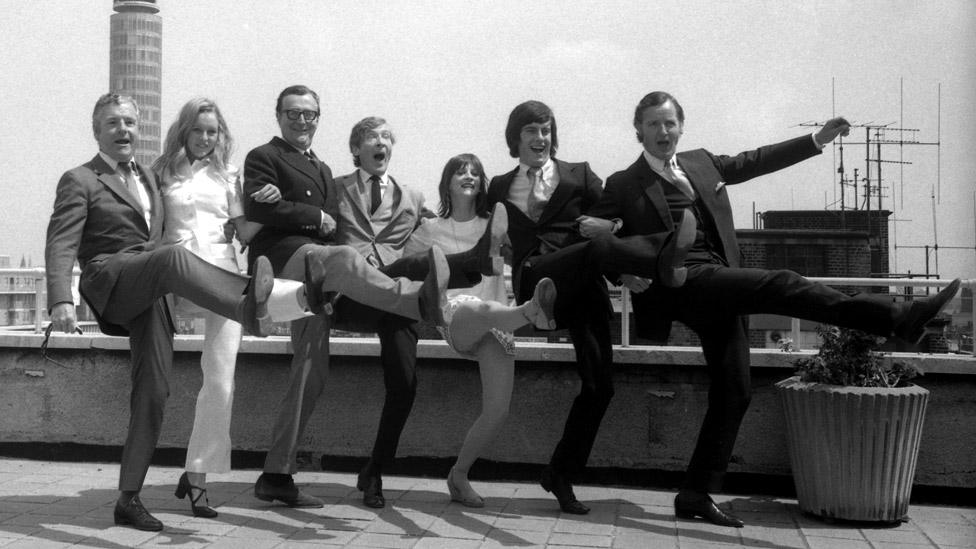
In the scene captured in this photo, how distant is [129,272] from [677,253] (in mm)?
2511

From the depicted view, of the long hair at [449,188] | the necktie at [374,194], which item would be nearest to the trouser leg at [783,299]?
the long hair at [449,188]

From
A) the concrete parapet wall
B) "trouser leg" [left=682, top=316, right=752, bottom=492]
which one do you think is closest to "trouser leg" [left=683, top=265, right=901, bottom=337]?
"trouser leg" [left=682, top=316, right=752, bottom=492]

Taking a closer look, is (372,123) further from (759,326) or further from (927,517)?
(759,326)

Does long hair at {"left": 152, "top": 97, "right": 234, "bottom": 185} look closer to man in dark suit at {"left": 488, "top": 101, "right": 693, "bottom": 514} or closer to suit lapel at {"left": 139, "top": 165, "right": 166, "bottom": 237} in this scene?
suit lapel at {"left": 139, "top": 165, "right": 166, "bottom": 237}

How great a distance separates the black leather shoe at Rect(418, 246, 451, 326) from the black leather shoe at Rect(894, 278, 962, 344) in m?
1.98

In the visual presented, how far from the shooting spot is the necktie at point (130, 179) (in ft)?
16.8

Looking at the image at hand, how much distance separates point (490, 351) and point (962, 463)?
271 centimetres

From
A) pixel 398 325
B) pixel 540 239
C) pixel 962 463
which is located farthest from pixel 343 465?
pixel 962 463

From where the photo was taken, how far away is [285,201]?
209 inches

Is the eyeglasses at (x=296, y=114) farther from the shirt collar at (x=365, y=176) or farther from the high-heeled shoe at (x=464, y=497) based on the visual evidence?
the high-heeled shoe at (x=464, y=497)

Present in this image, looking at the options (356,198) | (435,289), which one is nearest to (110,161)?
(356,198)

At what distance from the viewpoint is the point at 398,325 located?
5496 mm

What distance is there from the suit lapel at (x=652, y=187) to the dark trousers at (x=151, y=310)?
2.04 m

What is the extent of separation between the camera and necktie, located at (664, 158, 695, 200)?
529 cm
